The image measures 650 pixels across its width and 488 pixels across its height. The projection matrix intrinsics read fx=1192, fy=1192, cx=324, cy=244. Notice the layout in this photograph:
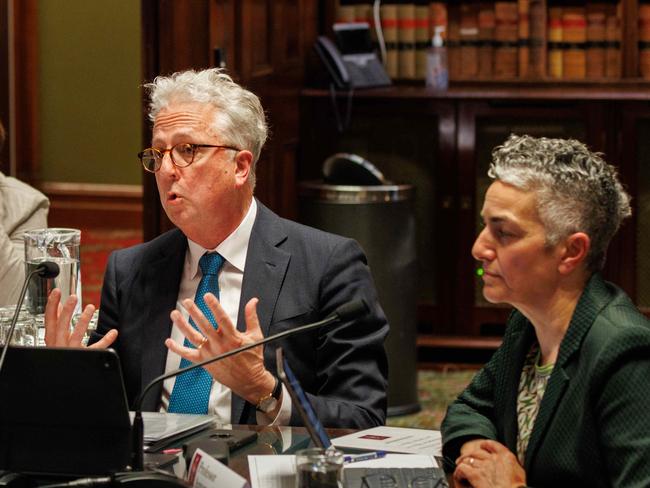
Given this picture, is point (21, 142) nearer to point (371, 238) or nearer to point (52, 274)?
point (371, 238)

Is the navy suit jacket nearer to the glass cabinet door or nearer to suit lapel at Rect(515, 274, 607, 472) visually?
suit lapel at Rect(515, 274, 607, 472)

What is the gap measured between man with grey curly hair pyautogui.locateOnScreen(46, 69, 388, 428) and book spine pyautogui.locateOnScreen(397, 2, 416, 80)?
10.0 ft

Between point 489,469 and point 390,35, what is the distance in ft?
12.6

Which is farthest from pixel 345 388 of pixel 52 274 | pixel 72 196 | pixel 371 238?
pixel 72 196

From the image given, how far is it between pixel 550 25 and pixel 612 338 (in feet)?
12.5

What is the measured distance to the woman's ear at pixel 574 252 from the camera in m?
1.96

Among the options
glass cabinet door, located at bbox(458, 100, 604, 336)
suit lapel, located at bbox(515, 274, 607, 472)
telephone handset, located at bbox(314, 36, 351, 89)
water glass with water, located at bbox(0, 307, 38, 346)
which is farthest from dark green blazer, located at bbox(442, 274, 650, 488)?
telephone handset, located at bbox(314, 36, 351, 89)

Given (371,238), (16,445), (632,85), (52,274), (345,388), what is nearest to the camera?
(16,445)

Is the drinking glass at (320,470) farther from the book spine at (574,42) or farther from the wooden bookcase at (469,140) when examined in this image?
the book spine at (574,42)

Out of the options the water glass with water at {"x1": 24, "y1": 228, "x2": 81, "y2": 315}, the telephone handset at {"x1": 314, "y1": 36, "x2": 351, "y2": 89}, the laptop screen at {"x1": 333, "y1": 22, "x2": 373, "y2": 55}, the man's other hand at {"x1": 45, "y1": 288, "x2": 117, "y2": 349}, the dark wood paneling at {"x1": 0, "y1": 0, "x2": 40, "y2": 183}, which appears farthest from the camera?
the dark wood paneling at {"x1": 0, "y1": 0, "x2": 40, "y2": 183}

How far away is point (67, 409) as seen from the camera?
1.77 m

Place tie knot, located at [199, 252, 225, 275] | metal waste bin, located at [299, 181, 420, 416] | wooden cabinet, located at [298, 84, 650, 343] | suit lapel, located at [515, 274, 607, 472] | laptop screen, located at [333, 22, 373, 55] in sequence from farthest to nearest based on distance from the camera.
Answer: laptop screen, located at [333, 22, 373, 55]
wooden cabinet, located at [298, 84, 650, 343]
metal waste bin, located at [299, 181, 420, 416]
tie knot, located at [199, 252, 225, 275]
suit lapel, located at [515, 274, 607, 472]

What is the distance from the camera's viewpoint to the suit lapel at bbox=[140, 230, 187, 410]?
8.17 feet

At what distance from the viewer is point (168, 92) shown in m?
2.52
